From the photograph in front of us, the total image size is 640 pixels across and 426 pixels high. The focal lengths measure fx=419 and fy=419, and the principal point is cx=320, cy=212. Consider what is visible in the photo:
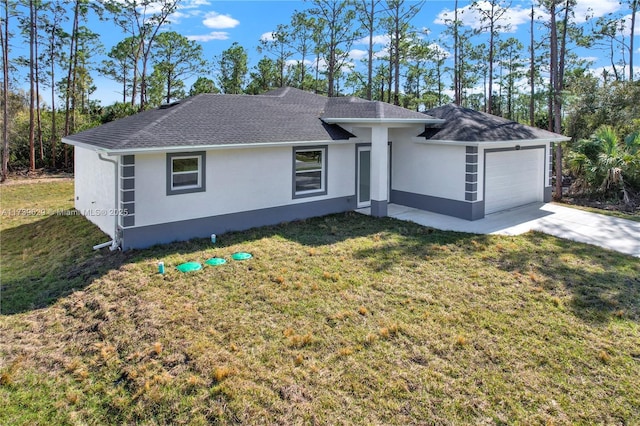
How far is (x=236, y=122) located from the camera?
39.7ft

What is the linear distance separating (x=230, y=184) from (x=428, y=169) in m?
6.64

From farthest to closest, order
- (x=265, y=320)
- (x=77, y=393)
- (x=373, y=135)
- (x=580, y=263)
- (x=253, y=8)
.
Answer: (x=253, y=8)
(x=373, y=135)
(x=580, y=263)
(x=265, y=320)
(x=77, y=393)

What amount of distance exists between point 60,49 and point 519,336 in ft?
94.7

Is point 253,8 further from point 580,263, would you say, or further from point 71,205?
point 580,263

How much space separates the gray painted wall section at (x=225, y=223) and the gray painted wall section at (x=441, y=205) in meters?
1.96

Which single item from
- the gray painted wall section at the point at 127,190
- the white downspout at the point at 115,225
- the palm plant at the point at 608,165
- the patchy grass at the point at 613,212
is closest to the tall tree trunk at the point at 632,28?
the palm plant at the point at 608,165

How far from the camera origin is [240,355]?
5.49 m

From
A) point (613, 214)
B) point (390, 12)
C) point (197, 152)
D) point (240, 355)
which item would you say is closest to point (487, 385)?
point (240, 355)

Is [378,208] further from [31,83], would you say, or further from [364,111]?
[31,83]

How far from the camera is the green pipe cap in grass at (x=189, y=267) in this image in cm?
842

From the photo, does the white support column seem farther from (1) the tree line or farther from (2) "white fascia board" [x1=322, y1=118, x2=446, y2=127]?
(1) the tree line

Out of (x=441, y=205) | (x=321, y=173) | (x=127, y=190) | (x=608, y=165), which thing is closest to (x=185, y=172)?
(x=127, y=190)

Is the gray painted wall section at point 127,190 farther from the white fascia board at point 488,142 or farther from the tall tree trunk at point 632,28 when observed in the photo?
the tall tree trunk at point 632,28

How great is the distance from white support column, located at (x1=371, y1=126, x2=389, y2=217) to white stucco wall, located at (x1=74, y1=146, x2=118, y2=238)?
7237 millimetres
